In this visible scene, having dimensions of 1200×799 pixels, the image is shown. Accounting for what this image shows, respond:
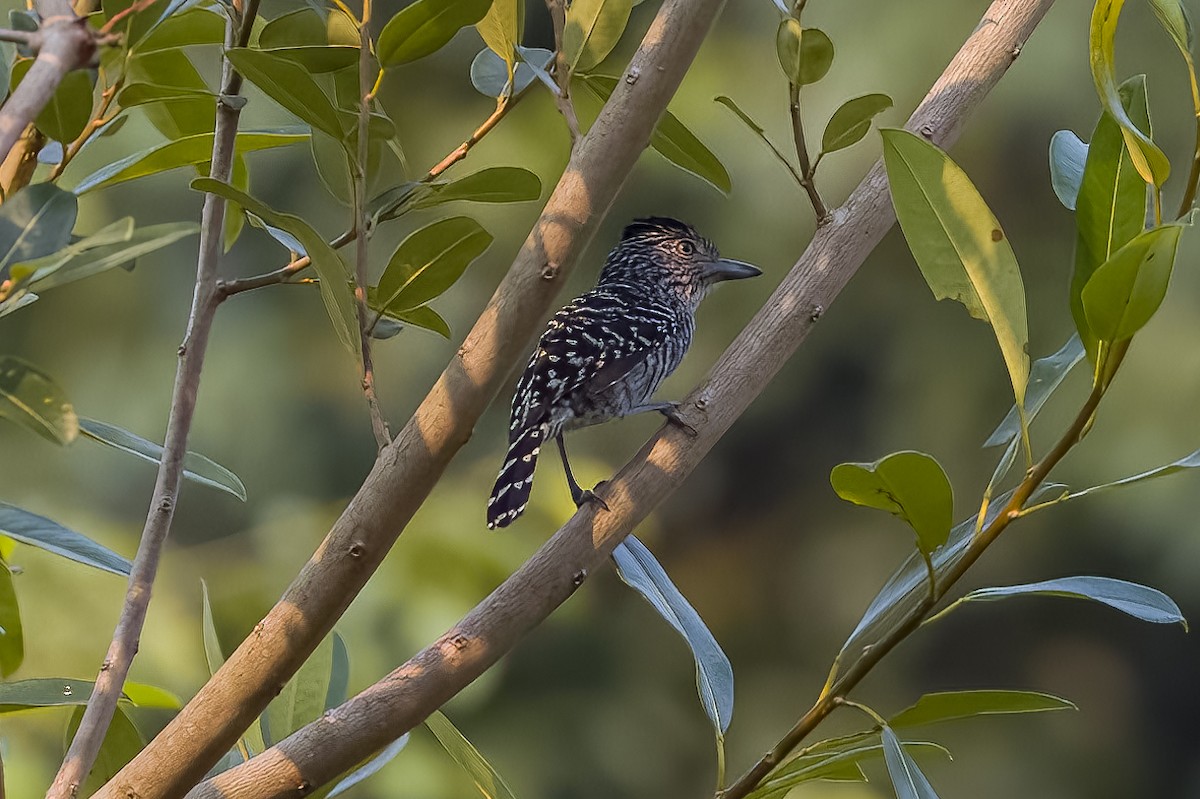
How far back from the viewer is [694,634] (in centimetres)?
139

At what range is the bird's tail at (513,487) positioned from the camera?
202cm

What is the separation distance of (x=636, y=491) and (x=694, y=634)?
20cm

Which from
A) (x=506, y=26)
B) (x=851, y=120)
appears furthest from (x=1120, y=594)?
(x=506, y=26)

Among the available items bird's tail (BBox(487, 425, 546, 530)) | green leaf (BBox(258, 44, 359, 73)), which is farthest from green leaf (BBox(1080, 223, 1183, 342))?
bird's tail (BBox(487, 425, 546, 530))

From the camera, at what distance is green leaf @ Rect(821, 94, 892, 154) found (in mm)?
1299

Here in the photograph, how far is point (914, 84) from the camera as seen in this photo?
423 centimetres

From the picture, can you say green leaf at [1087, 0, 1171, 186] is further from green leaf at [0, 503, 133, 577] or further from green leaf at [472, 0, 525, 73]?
green leaf at [0, 503, 133, 577]

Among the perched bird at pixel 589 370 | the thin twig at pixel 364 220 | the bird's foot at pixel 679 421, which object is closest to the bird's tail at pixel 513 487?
the perched bird at pixel 589 370

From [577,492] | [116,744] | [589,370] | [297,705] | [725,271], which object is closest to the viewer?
[116,744]

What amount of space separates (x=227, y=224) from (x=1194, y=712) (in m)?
4.68

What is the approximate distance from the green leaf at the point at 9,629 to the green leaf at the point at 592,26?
728 mm

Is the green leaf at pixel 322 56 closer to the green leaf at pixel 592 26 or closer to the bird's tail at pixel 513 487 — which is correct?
the green leaf at pixel 592 26

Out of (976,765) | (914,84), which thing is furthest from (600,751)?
(914,84)

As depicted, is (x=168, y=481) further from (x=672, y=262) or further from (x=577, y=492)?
(x=672, y=262)
